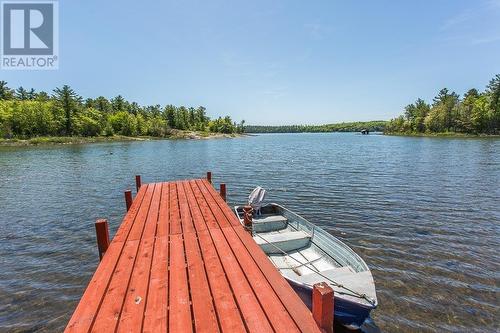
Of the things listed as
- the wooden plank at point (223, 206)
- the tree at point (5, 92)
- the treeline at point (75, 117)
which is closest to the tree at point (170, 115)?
the treeline at point (75, 117)

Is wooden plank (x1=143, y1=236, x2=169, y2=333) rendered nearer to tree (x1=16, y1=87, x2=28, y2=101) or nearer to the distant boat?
the distant boat

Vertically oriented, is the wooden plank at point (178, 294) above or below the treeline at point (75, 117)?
below

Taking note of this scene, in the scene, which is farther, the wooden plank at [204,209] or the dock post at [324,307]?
the wooden plank at [204,209]

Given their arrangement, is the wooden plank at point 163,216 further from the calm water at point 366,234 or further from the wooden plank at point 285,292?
the calm water at point 366,234

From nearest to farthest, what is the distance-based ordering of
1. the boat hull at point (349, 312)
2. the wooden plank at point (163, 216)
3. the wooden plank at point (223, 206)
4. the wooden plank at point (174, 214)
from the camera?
the boat hull at point (349, 312) < the wooden plank at point (163, 216) < the wooden plank at point (174, 214) < the wooden plank at point (223, 206)

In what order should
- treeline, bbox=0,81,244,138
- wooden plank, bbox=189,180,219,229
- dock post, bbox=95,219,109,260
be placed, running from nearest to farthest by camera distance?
1. dock post, bbox=95,219,109,260
2. wooden plank, bbox=189,180,219,229
3. treeline, bbox=0,81,244,138

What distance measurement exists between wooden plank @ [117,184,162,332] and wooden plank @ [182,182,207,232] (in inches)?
50.5

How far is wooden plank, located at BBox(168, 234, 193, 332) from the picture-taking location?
4074mm

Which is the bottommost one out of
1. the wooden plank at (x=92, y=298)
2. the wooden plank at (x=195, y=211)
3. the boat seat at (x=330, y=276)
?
the boat seat at (x=330, y=276)

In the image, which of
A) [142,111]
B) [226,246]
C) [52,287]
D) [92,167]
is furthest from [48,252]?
[142,111]

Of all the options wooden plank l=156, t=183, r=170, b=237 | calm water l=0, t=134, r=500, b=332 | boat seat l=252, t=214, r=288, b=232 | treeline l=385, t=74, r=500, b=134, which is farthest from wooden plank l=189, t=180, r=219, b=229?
treeline l=385, t=74, r=500, b=134

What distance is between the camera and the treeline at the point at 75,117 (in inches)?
3374

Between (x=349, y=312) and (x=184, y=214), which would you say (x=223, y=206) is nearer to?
(x=184, y=214)

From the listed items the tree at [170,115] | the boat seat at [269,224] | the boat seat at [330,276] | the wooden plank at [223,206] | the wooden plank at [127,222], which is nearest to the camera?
the boat seat at [330,276]
